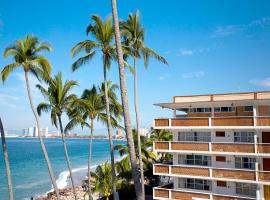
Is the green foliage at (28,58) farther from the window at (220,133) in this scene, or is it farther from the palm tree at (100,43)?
the window at (220,133)

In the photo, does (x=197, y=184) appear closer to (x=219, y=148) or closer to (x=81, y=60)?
(x=219, y=148)

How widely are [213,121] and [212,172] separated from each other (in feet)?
13.2

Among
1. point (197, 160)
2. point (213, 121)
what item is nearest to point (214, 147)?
point (213, 121)

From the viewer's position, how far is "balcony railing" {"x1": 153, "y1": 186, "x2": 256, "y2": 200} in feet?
78.9

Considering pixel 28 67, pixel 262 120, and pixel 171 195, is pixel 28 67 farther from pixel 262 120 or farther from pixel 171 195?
pixel 262 120

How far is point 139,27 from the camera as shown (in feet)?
92.0

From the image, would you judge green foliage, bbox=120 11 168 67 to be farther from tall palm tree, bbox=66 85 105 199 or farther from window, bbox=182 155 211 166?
window, bbox=182 155 211 166

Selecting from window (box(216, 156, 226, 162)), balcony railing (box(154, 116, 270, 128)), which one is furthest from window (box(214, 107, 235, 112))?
window (box(216, 156, 226, 162))

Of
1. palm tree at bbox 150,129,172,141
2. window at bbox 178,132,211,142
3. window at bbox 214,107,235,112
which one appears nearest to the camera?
window at bbox 214,107,235,112

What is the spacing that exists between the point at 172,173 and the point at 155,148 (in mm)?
2571

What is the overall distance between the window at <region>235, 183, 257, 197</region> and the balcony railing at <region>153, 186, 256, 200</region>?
518 millimetres

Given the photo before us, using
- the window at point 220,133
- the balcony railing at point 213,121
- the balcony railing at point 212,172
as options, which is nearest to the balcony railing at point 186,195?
the balcony railing at point 212,172

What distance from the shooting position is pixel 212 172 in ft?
82.2

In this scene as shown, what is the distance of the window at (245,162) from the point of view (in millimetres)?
25188
